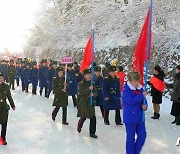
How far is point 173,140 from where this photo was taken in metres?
8.06

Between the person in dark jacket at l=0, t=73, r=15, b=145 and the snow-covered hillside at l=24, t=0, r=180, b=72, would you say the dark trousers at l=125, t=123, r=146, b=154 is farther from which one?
the snow-covered hillside at l=24, t=0, r=180, b=72

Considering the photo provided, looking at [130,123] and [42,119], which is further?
[42,119]

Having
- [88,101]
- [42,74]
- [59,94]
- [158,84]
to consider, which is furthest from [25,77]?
[88,101]

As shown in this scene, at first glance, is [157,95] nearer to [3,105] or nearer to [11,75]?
[3,105]

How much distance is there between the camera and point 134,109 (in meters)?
6.05

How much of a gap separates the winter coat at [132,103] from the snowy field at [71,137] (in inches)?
45.6

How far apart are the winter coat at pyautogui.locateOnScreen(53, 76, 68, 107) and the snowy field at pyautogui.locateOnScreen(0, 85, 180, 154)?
0.57 m

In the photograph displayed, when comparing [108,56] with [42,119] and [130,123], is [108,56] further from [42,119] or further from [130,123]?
[130,123]

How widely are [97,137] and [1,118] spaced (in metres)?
2.32

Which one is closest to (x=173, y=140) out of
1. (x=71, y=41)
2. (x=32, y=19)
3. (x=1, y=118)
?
(x=1, y=118)

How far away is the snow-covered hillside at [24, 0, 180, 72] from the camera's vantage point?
15.5 meters

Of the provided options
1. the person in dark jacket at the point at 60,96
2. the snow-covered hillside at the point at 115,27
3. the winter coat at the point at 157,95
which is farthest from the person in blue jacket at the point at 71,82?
the winter coat at the point at 157,95

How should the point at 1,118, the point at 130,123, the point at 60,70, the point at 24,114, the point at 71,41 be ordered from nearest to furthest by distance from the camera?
the point at 130,123 → the point at 1,118 → the point at 60,70 → the point at 24,114 → the point at 71,41

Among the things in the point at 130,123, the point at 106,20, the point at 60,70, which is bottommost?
the point at 130,123
